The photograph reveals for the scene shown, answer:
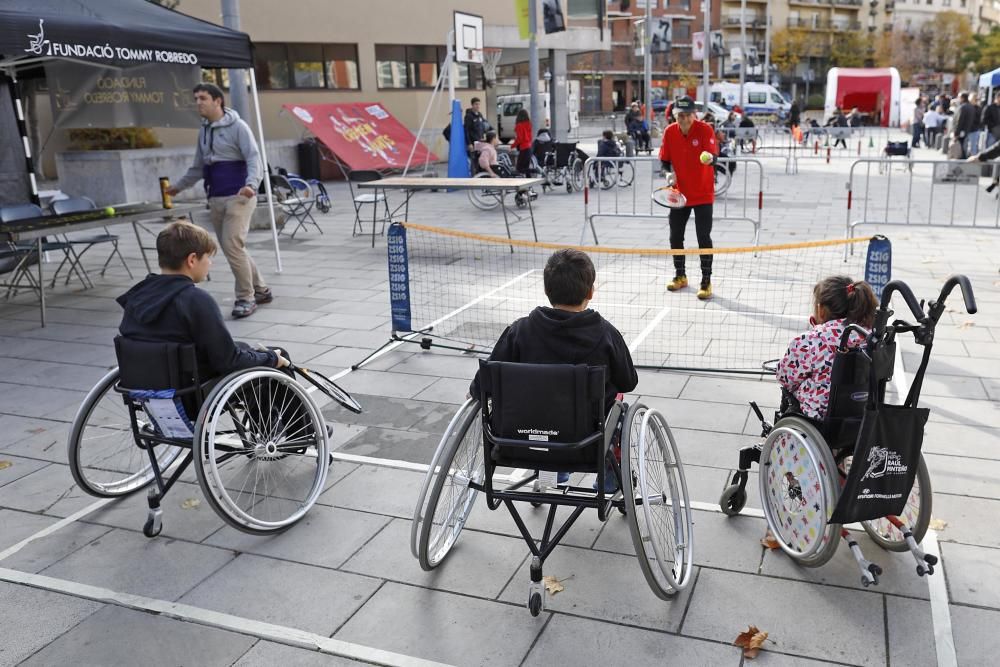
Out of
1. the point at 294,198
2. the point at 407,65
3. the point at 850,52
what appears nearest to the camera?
the point at 294,198

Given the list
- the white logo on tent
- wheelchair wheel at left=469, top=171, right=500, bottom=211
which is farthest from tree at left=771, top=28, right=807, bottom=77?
the white logo on tent

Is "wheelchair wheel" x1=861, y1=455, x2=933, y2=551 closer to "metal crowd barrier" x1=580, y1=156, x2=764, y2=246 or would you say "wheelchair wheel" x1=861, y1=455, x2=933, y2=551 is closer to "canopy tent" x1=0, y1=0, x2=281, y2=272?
"canopy tent" x1=0, y1=0, x2=281, y2=272

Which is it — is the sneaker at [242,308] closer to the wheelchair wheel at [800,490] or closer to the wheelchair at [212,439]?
the wheelchair at [212,439]

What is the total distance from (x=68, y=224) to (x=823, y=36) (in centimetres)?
8024

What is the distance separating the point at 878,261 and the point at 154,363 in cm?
414

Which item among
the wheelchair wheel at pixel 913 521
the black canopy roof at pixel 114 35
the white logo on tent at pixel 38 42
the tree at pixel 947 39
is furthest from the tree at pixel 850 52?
the wheelchair wheel at pixel 913 521

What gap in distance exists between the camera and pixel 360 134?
17.5m

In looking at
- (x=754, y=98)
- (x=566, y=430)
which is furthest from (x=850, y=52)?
(x=566, y=430)

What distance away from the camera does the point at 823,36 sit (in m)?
76.5

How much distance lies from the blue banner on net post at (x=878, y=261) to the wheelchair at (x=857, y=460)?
2.33 metres

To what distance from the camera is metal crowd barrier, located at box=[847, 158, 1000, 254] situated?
10531mm

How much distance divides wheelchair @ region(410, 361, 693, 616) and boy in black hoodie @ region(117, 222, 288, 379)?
112 centimetres

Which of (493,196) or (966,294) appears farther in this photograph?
(493,196)

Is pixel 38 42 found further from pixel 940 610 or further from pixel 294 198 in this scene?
pixel 940 610
